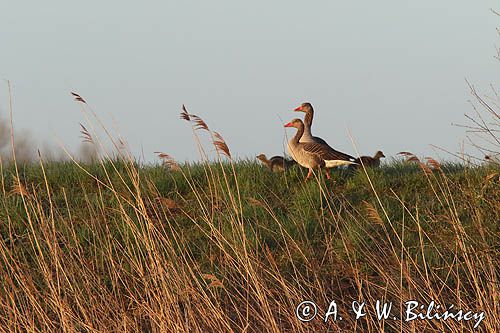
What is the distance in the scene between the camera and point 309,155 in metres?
11.1

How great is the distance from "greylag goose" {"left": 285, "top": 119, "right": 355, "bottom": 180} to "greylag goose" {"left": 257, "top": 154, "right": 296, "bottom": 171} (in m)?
0.55

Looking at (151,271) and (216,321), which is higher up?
(151,271)

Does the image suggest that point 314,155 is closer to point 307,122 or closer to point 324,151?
point 324,151

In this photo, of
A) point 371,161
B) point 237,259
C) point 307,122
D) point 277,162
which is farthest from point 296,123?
point 237,259

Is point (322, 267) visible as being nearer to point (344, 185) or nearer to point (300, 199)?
point (300, 199)

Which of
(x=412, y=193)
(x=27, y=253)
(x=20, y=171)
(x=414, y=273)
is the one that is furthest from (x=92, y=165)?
(x=414, y=273)

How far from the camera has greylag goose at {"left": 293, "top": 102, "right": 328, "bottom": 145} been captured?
38.3 ft

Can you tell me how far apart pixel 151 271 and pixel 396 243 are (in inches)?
151

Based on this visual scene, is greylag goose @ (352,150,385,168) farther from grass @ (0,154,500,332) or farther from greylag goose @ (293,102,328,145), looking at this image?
greylag goose @ (293,102,328,145)

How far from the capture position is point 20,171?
13.1m

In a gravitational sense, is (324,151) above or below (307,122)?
below
